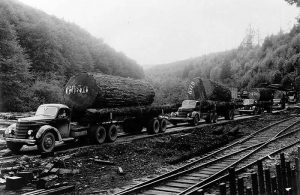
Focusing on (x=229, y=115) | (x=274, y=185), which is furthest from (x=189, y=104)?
(x=274, y=185)

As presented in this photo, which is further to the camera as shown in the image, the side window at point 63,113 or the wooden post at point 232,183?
the side window at point 63,113

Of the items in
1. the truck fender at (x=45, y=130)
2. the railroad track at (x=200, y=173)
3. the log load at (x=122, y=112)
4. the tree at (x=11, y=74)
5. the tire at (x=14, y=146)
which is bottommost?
the railroad track at (x=200, y=173)

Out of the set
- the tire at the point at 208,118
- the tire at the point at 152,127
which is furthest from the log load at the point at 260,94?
the tire at the point at 152,127

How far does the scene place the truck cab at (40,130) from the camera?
38.4 feet

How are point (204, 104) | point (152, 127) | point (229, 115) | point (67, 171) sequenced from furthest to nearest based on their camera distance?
point (229, 115), point (204, 104), point (152, 127), point (67, 171)

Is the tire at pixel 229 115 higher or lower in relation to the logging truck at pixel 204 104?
lower

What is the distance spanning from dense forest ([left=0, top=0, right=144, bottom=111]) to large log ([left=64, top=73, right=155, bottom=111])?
21173 mm

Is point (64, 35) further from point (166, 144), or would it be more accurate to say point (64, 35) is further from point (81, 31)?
point (166, 144)

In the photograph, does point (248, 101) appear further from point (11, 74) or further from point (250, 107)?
point (11, 74)

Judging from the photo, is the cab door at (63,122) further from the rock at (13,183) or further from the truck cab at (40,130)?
the rock at (13,183)

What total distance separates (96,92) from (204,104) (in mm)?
11139

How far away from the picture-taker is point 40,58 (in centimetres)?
4625

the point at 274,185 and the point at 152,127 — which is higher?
the point at 274,185

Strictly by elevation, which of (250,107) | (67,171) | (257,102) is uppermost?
(257,102)
